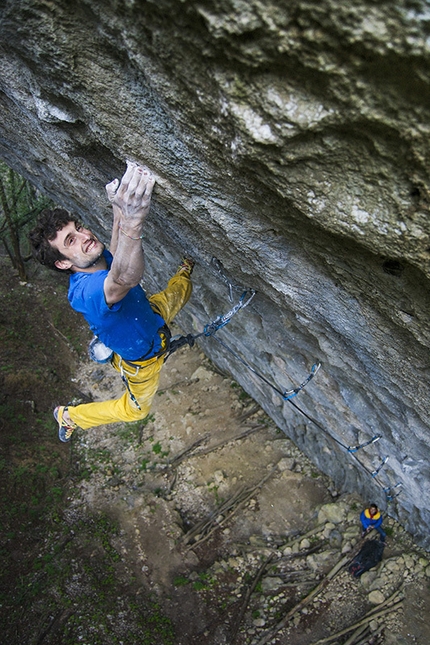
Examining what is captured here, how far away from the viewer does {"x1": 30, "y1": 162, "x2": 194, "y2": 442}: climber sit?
2.21 metres

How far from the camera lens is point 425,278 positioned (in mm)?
1967

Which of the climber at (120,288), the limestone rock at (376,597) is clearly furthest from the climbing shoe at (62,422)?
the limestone rock at (376,597)

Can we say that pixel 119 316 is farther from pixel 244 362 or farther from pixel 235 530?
pixel 235 530

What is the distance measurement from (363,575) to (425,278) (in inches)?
181

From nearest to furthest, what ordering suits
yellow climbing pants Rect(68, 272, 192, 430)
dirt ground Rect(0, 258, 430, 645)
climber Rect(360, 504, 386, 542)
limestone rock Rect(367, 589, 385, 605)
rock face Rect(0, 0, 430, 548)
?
rock face Rect(0, 0, 430, 548) → yellow climbing pants Rect(68, 272, 192, 430) → limestone rock Rect(367, 589, 385, 605) → dirt ground Rect(0, 258, 430, 645) → climber Rect(360, 504, 386, 542)

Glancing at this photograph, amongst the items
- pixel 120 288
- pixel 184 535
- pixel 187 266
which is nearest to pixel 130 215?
pixel 120 288

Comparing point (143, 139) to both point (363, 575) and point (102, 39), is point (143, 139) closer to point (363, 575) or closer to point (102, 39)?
point (102, 39)

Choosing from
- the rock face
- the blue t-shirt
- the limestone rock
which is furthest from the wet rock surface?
the blue t-shirt

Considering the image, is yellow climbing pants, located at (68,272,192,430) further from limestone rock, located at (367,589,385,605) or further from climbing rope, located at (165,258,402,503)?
limestone rock, located at (367,589,385,605)

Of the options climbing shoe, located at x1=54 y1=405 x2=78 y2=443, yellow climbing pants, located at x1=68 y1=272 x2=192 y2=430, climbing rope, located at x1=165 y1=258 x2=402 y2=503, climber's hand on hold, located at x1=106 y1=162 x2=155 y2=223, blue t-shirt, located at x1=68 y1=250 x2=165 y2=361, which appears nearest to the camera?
climber's hand on hold, located at x1=106 y1=162 x2=155 y2=223

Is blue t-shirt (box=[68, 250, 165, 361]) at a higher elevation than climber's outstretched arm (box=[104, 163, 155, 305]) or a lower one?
lower

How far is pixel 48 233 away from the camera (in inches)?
112

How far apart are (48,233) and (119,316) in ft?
2.50

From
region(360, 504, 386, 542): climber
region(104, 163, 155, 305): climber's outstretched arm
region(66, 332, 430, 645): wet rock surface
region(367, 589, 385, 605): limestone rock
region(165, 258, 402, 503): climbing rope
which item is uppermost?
region(104, 163, 155, 305): climber's outstretched arm
